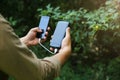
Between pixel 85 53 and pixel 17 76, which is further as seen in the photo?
pixel 85 53

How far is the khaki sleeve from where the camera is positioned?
1.65 m

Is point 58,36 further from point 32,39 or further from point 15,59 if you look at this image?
point 15,59

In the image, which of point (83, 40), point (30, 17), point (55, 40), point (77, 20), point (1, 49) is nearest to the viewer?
point (1, 49)

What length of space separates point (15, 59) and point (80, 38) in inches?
164

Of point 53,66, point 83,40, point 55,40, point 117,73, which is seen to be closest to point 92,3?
point 83,40

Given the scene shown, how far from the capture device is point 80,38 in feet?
19.1

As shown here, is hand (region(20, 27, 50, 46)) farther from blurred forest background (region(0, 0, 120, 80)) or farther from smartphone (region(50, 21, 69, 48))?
blurred forest background (region(0, 0, 120, 80))

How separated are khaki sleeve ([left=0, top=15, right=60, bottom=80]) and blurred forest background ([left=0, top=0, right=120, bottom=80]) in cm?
371

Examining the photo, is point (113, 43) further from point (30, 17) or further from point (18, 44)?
point (18, 44)

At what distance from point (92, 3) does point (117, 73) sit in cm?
103

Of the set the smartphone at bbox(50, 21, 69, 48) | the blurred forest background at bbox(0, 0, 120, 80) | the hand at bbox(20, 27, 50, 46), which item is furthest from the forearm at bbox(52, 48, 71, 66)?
the blurred forest background at bbox(0, 0, 120, 80)

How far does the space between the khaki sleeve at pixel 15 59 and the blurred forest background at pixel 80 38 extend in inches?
146

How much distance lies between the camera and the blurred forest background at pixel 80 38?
5838 millimetres

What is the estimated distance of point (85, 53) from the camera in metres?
6.71
